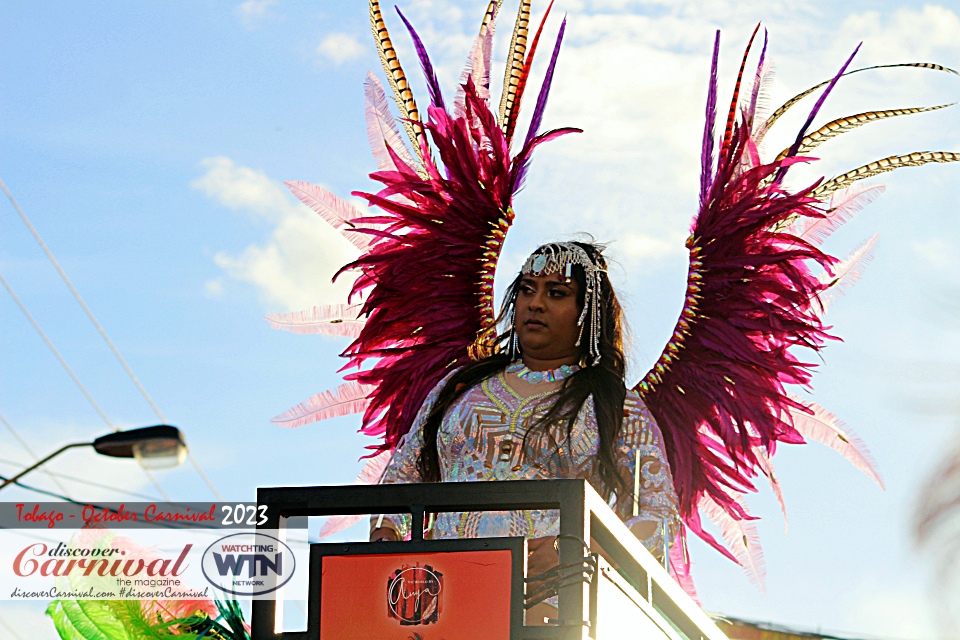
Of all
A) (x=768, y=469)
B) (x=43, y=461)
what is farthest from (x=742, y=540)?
(x=43, y=461)

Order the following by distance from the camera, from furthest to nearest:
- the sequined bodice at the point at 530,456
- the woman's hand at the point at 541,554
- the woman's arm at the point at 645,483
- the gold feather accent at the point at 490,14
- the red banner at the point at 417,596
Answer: the gold feather accent at the point at 490,14
the sequined bodice at the point at 530,456
the woman's arm at the point at 645,483
the woman's hand at the point at 541,554
the red banner at the point at 417,596

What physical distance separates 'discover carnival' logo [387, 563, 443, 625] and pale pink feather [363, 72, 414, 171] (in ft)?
8.67

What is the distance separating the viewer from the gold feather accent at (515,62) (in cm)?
523

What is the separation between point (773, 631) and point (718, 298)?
7589 mm

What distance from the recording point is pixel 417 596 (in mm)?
2875

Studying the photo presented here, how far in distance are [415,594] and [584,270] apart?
1753mm

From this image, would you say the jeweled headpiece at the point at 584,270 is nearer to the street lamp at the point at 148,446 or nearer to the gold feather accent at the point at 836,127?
the gold feather accent at the point at 836,127

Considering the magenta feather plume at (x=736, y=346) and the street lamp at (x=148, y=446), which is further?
the street lamp at (x=148, y=446)

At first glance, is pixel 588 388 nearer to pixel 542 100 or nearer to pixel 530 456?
pixel 530 456

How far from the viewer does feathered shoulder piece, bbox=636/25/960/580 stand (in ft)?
15.5

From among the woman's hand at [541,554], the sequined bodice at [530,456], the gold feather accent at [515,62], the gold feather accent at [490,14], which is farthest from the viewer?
the gold feather accent at [490,14]

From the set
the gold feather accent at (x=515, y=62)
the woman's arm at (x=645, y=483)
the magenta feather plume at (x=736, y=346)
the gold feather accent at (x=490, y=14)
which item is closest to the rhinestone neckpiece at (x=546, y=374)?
the woman's arm at (x=645, y=483)

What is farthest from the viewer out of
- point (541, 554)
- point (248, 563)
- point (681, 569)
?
point (681, 569)

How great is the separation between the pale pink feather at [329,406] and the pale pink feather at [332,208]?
574mm
